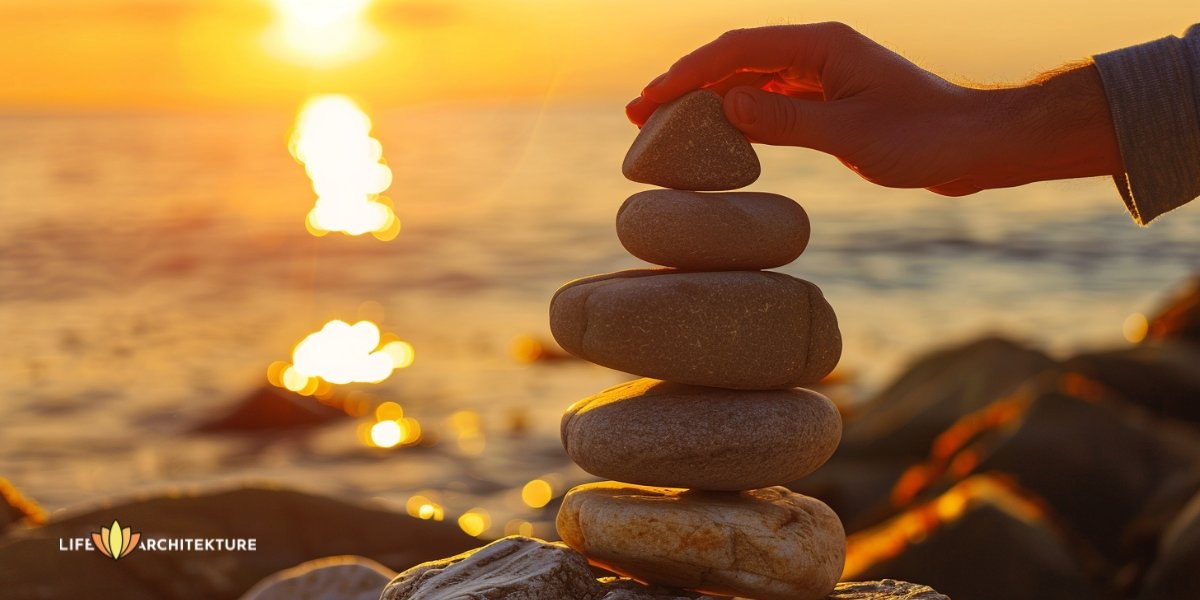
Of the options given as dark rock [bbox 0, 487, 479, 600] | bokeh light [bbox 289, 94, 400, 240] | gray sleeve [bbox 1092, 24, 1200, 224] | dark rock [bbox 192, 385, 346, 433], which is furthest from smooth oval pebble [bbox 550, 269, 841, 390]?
bokeh light [bbox 289, 94, 400, 240]

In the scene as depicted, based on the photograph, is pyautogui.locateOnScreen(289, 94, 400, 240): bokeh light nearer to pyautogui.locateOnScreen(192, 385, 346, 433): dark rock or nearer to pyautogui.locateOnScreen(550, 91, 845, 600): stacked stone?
pyautogui.locateOnScreen(192, 385, 346, 433): dark rock

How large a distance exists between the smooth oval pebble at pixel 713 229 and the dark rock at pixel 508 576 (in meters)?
0.98

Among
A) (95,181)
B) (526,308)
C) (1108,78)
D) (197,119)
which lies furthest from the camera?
(197,119)

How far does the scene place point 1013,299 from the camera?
688 inches

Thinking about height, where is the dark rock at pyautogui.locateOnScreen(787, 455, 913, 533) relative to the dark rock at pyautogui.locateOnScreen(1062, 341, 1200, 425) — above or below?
below

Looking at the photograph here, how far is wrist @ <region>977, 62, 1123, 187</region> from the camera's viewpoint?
3.58 meters

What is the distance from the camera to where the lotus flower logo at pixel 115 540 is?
5.30 meters

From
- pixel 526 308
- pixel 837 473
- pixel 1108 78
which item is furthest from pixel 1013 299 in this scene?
pixel 1108 78

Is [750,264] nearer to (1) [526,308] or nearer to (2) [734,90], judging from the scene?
(2) [734,90]

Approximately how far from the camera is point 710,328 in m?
3.57

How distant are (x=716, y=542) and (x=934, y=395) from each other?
609 cm

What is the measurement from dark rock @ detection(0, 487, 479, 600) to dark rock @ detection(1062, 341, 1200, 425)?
5.05 m

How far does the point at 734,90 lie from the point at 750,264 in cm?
55

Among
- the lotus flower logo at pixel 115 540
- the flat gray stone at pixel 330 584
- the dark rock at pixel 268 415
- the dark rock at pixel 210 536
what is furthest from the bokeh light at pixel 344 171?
the flat gray stone at pixel 330 584
